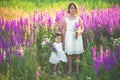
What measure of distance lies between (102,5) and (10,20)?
6.99 feet

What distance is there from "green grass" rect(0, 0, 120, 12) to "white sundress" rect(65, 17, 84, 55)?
1760 mm

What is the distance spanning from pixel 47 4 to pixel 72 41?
2419mm

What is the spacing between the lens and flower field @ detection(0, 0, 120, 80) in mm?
4555

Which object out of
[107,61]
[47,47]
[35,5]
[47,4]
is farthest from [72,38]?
[47,4]

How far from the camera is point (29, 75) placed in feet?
16.2

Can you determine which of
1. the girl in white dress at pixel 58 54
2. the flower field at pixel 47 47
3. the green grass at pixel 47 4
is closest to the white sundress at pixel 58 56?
the girl in white dress at pixel 58 54

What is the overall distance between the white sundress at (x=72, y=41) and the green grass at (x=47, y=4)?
1.76 m

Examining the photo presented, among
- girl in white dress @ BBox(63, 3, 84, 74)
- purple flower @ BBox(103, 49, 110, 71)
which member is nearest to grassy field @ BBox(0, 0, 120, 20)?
girl in white dress @ BBox(63, 3, 84, 74)

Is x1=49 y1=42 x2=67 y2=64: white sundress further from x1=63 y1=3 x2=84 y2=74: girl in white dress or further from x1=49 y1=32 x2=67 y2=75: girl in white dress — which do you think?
x1=63 y1=3 x2=84 y2=74: girl in white dress

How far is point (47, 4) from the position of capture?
25.6 feet

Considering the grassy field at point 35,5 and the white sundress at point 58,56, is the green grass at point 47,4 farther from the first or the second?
the white sundress at point 58,56

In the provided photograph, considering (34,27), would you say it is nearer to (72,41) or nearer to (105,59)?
(72,41)

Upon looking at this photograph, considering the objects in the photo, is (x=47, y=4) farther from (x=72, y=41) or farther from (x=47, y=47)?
(x=72, y=41)

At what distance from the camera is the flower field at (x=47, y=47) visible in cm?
455
